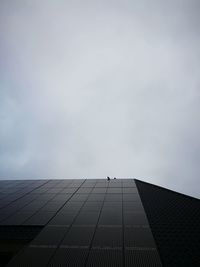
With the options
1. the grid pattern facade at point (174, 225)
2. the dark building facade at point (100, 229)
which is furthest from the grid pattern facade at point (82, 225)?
the grid pattern facade at point (174, 225)

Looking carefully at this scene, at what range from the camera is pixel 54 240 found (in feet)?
21.9

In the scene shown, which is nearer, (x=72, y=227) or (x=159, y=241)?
(x=159, y=241)

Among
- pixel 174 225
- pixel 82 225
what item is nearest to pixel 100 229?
pixel 82 225

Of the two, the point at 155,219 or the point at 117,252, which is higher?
the point at 155,219

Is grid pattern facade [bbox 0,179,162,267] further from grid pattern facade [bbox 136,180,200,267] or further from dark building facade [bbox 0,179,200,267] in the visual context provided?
grid pattern facade [bbox 136,180,200,267]

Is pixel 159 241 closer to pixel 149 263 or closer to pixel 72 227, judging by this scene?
pixel 149 263

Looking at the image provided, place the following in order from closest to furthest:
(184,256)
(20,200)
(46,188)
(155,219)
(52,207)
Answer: (184,256), (155,219), (52,207), (20,200), (46,188)

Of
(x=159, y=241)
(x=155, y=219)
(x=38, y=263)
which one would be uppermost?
(x=155, y=219)

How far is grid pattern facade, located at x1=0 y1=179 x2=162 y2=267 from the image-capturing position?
5609 mm

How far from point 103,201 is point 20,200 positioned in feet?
15.9

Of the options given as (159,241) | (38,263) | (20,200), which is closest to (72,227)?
(38,263)

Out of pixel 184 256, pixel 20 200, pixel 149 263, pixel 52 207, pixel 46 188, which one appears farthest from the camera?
pixel 46 188

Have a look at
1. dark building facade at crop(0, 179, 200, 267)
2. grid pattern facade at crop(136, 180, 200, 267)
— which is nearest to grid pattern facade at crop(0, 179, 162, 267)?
dark building facade at crop(0, 179, 200, 267)

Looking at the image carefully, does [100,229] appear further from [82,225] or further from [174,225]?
[174,225]
